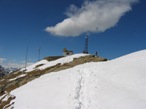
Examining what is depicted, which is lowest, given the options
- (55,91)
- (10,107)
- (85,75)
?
(10,107)

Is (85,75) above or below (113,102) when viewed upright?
above

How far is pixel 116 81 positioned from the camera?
22391 millimetres

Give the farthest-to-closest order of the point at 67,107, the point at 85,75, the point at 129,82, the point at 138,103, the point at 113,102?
1. the point at 85,75
2. the point at 129,82
3. the point at 67,107
4. the point at 113,102
5. the point at 138,103

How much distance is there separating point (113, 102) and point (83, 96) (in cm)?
362

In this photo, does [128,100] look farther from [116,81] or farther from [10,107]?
[10,107]

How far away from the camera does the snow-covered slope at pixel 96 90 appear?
18.6m

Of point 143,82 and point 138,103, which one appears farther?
point 143,82

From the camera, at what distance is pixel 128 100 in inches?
712

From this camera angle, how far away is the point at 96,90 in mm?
21578

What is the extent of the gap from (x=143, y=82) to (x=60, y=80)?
11834mm

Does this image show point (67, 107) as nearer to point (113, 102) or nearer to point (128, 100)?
point (113, 102)

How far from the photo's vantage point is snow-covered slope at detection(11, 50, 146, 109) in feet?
61.1

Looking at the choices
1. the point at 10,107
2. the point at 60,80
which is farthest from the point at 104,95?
the point at 10,107

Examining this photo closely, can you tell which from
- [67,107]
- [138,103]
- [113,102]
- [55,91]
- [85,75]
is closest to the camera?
[138,103]
